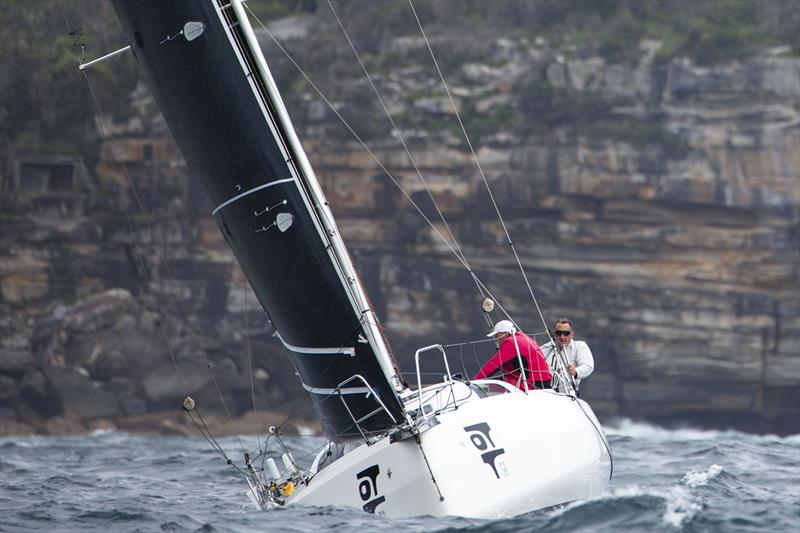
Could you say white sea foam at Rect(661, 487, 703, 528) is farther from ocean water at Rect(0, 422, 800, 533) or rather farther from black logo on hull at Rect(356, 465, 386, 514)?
black logo on hull at Rect(356, 465, 386, 514)

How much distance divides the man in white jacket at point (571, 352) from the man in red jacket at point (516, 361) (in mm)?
421

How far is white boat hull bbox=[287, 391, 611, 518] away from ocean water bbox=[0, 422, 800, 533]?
13cm

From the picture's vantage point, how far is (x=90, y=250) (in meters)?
30.3

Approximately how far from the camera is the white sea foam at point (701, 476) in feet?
38.5

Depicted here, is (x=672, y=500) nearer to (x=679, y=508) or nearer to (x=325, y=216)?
(x=679, y=508)

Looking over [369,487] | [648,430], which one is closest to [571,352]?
[369,487]

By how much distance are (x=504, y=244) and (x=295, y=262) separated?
1963 cm

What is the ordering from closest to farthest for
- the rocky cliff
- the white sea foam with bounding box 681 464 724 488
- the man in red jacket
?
the man in red jacket, the white sea foam with bounding box 681 464 724 488, the rocky cliff

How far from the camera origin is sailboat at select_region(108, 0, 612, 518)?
9.60 m

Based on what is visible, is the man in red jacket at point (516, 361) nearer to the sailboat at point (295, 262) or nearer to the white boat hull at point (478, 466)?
the sailboat at point (295, 262)

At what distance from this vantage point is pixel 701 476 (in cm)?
1238

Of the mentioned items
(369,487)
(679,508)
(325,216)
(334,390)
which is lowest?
(679,508)

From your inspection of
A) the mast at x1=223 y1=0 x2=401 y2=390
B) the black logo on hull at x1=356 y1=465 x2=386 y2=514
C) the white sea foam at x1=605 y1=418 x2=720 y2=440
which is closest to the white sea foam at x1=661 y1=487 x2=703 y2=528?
the black logo on hull at x1=356 y1=465 x2=386 y2=514

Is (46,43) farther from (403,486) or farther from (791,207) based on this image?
(403,486)
